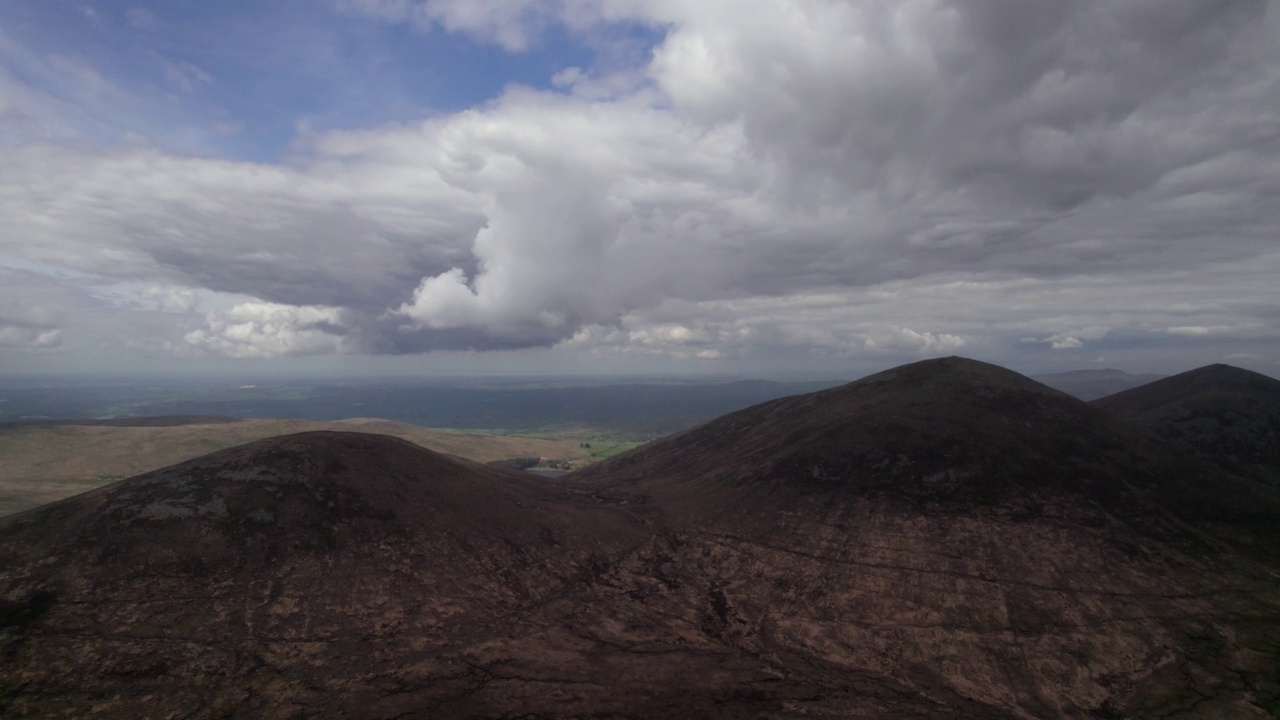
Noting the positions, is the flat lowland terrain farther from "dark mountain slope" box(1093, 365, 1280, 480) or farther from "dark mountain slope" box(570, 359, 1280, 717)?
"dark mountain slope" box(1093, 365, 1280, 480)

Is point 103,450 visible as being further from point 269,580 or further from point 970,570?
point 970,570

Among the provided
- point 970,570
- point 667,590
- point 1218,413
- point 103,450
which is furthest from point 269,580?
point 103,450

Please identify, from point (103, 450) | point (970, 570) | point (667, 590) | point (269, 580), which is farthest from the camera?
point (103, 450)

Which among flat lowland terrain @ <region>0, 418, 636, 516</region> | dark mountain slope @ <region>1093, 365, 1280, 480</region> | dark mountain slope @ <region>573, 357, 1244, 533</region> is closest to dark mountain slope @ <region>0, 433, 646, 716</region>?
dark mountain slope @ <region>573, 357, 1244, 533</region>

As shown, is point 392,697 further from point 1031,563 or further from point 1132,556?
point 1132,556

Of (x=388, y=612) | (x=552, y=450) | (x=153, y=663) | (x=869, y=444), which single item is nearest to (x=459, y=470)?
(x=388, y=612)

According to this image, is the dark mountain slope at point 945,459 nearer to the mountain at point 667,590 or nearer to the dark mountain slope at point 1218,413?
the mountain at point 667,590
